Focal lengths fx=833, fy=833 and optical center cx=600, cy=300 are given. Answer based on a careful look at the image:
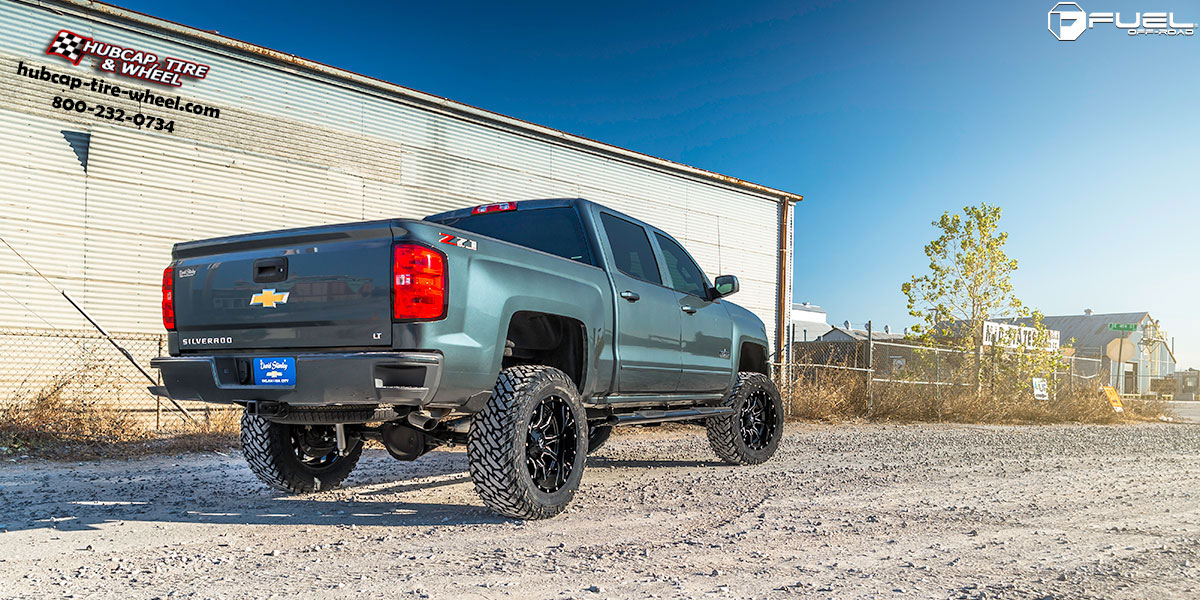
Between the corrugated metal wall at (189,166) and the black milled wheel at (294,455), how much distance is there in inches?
266

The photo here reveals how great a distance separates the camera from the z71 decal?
448cm

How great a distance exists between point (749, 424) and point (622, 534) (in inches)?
146

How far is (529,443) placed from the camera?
5.17m

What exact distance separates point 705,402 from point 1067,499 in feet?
9.49

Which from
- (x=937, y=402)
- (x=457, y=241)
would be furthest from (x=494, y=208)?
(x=937, y=402)

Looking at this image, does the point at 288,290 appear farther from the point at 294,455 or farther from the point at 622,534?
the point at 622,534

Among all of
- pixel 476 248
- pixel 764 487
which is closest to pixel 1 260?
pixel 476 248

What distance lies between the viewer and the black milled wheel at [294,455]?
5750 millimetres

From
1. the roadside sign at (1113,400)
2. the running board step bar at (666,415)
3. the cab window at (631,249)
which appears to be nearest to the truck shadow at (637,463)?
the running board step bar at (666,415)

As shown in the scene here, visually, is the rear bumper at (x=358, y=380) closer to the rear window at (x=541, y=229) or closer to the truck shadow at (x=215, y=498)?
the truck shadow at (x=215, y=498)

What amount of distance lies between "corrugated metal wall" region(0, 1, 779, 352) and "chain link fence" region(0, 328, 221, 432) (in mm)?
260

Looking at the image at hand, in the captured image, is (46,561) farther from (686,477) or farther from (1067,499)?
(1067,499)

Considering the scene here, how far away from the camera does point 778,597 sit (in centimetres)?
335

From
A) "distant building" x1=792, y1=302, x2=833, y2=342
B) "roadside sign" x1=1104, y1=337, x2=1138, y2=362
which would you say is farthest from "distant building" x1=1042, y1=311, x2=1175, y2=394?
"roadside sign" x1=1104, y1=337, x2=1138, y2=362
